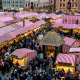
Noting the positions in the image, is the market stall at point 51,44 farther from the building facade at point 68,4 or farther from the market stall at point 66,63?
the building facade at point 68,4

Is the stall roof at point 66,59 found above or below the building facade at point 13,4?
below

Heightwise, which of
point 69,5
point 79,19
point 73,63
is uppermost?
point 69,5

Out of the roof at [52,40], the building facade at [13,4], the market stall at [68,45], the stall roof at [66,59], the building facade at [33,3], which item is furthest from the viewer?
the building facade at [13,4]

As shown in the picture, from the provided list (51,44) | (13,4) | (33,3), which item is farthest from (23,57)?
(13,4)

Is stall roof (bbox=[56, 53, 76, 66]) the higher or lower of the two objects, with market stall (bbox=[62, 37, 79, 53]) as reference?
lower

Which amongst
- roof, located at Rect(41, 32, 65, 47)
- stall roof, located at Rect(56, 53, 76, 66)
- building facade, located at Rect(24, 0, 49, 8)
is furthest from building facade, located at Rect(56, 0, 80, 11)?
stall roof, located at Rect(56, 53, 76, 66)

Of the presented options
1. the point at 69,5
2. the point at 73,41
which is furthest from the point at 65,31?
the point at 69,5

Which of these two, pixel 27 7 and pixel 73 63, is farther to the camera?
pixel 27 7

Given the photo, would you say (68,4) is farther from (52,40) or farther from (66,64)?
(66,64)

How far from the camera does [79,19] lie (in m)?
28.1

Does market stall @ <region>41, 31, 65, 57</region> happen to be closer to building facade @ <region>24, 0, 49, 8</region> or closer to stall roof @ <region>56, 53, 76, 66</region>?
stall roof @ <region>56, 53, 76, 66</region>

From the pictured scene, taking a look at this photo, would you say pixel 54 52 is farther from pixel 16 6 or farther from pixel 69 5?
pixel 16 6

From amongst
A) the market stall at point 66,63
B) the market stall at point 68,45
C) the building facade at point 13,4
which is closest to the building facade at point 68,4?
the building facade at point 13,4

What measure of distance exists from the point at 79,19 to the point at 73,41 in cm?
1081
